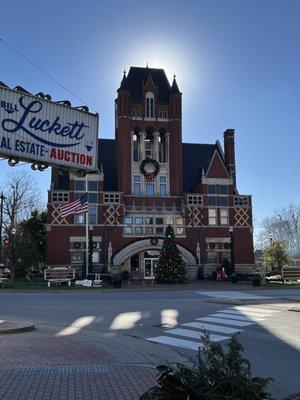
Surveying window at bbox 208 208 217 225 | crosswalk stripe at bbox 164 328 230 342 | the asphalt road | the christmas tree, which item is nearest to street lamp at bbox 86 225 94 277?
the christmas tree

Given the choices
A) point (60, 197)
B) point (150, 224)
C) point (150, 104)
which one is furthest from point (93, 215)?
point (150, 104)

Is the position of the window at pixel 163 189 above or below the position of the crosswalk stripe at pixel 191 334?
above

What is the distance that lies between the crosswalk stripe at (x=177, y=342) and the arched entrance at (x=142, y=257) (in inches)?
1613

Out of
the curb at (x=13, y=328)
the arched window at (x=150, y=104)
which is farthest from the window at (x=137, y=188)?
the curb at (x=13, y=328)

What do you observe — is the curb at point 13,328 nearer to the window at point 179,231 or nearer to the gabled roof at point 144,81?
the window at point 179,231

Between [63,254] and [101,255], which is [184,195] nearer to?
[101,255]

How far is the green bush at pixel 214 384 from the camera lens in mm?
3760

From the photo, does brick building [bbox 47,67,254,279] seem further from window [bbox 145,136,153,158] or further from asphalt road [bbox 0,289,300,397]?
asphalt road [bbox 0,289,300,397]

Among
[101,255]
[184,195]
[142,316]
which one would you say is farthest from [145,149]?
[142,316]

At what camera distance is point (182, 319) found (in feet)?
54.5

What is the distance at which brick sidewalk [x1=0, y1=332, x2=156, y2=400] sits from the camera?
6.53m

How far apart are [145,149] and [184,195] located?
7137 mm

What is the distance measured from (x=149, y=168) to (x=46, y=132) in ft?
152

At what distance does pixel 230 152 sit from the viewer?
61562mm
